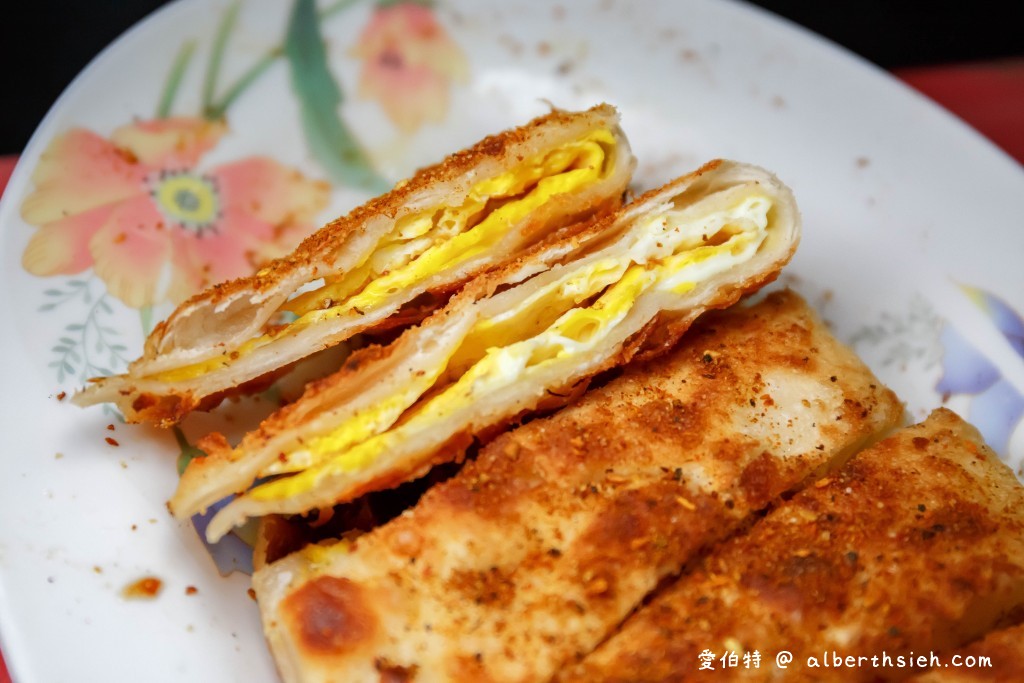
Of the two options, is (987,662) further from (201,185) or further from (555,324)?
(201,185)

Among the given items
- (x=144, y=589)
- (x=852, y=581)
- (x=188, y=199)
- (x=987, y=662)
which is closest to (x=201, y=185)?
(x=188, y=199)

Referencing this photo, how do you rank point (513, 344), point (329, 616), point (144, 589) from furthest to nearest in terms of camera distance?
point (513, 344)
point (144, 589)
point (329, 616)

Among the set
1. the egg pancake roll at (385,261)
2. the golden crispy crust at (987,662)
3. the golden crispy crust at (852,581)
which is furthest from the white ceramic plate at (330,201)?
the golden crispy crust at (987,662)

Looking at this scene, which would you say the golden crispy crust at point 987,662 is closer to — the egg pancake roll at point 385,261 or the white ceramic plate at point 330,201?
the white ceramic plate at point 330,201

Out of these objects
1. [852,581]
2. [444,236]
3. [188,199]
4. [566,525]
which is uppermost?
[188,199]

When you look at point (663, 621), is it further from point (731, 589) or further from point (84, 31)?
point (84, 31)

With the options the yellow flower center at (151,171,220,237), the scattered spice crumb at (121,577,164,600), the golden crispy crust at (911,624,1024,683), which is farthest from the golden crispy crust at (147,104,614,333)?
the golden crispy crust at (911,624,1024,683)

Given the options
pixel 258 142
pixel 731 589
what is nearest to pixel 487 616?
pixel 731 589
